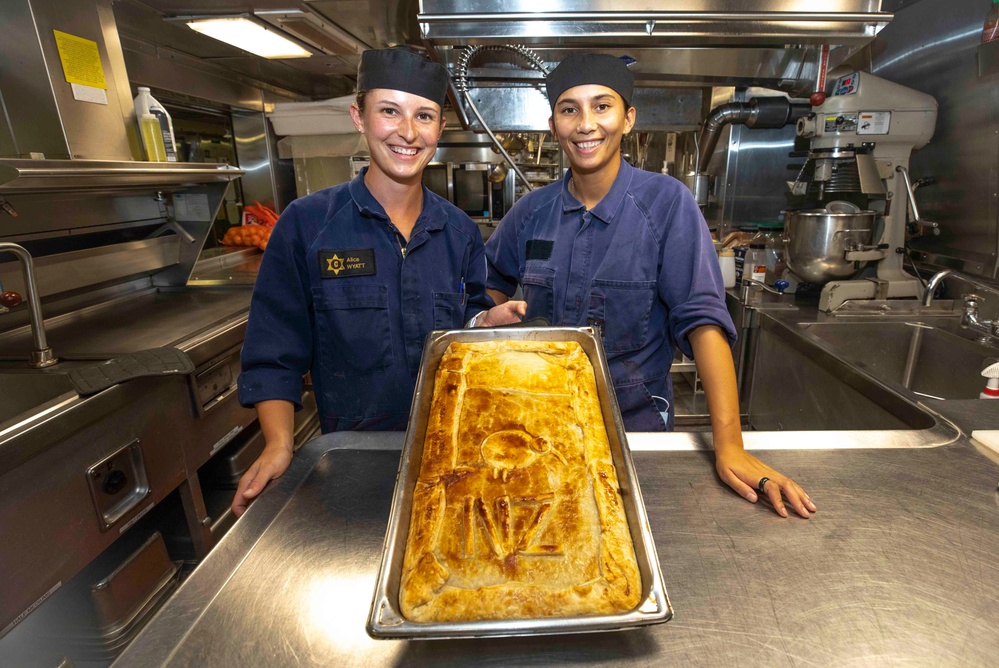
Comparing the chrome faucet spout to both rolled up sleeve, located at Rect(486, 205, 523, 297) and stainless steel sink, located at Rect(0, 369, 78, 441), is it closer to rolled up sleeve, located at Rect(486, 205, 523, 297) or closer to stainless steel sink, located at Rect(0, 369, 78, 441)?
rolled up sleeve, located at Rect(486, 205, 523, 297)

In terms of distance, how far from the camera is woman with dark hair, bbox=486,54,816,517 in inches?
60.5

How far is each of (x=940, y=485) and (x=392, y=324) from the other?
145cm

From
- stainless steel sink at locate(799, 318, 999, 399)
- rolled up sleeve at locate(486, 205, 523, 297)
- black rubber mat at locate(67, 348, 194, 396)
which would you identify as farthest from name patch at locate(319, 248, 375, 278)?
stainless steel sink at locate(799, 318, 999, 399)

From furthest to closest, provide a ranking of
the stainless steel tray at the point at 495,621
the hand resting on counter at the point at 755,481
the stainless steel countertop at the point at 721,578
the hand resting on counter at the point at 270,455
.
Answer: the hand resting on counter at the point at 270,455 → the hand resting on counter at the point at 755,481 → the stainless steel countertop at the point at 721,578 → the stainless steel tray at the point at 495,621

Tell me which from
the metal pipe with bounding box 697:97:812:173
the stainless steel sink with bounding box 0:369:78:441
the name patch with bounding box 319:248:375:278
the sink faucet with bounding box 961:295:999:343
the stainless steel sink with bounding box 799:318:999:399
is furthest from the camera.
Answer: the metal pipe with bounding box 697:97:812:173

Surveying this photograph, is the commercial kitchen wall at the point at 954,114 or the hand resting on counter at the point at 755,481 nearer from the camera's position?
the hand resting on counter at the point at 755,481

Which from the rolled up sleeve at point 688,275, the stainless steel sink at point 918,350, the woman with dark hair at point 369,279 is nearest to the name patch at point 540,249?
the woman with dark hair at point 369,279

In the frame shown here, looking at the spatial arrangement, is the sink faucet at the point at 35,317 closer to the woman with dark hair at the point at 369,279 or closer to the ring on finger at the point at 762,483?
the woman with dark hair at the point at 369,279

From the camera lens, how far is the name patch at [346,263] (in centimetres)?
160

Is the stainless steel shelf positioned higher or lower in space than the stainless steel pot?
higher

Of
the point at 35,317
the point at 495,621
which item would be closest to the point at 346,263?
the point at 495,621

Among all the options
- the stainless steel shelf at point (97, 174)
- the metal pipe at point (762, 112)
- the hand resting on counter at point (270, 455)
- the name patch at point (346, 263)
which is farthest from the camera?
the metal pipe at point (762, 112)

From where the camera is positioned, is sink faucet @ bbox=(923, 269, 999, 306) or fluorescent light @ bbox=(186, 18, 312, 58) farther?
fluorescent light @ bbox=(186, 18, 312, 58)

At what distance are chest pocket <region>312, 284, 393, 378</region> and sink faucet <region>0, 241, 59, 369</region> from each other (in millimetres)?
1121
